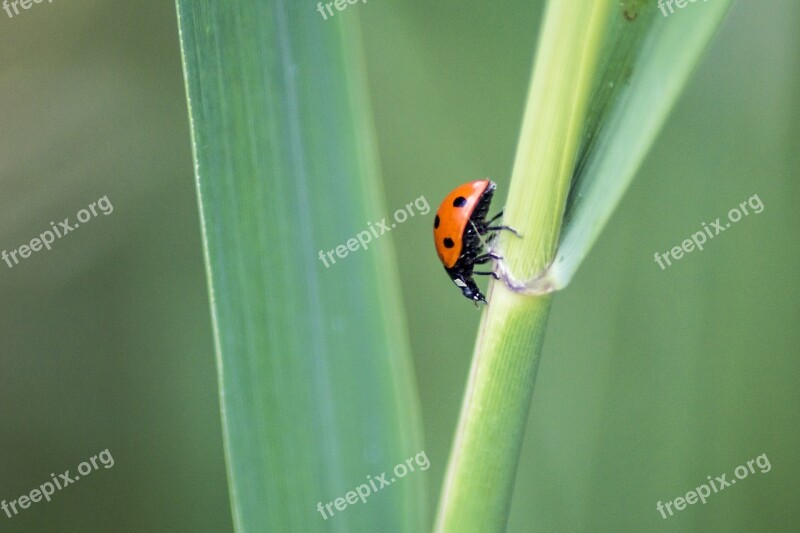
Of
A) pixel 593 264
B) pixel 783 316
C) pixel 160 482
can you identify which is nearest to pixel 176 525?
pixel 160 482

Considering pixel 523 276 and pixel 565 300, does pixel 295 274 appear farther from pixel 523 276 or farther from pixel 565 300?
pixel 565 300

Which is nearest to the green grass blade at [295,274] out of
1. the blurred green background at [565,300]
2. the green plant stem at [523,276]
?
the green plant stem at [523,276]

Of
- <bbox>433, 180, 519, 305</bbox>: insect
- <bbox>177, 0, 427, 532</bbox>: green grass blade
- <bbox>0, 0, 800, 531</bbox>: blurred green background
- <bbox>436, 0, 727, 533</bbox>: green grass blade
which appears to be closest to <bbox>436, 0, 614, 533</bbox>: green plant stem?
<bbox>436, 0, 727, 533</bbox>: green grass blade

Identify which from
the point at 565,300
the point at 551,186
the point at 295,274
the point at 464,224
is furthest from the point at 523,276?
the point at 565,300

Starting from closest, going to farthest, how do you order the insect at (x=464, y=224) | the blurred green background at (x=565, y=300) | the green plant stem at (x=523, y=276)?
the green plant stem at (x=523, y=276), the insect at (x=464, y=224), the blurred green background at (x=565, y=300)

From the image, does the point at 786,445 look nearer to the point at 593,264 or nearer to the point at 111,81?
the point at 593,264

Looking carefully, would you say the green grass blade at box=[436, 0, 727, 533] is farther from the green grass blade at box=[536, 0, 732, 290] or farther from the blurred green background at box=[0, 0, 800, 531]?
the blurred green background at box=[0, 0, 800, 531]

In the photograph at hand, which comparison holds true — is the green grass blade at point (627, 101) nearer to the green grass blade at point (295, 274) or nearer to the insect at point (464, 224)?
the green grass blade at point (295, 274)
